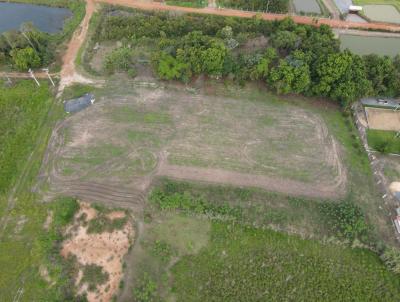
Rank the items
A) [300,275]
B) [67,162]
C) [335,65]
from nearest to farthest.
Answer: [300,275], [67,162], [335,65]

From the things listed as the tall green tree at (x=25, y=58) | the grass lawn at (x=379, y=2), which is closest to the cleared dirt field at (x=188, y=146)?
the tall green tree at (x=25, y=58)

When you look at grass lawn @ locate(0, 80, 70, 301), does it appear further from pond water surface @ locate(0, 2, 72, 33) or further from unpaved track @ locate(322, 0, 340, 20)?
unpaved track @ locate(322, 0, 340, 20)

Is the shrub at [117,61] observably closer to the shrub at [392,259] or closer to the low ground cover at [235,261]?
the low ground cover at [235,261]

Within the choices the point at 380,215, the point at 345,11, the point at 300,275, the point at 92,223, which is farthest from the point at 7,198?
the point at 345,11

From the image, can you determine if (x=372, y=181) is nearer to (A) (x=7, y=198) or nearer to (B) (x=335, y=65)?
(B) (x=335, y=65)

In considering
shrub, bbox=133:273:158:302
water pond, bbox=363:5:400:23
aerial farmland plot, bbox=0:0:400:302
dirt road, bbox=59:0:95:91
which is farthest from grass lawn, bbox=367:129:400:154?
dirt road, bbox=59:0:95:91

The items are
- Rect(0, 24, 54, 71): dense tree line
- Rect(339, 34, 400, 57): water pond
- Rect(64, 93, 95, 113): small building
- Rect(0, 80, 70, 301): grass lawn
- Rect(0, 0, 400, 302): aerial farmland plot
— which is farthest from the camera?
Rect(339, 34, 400, 57): water pond
